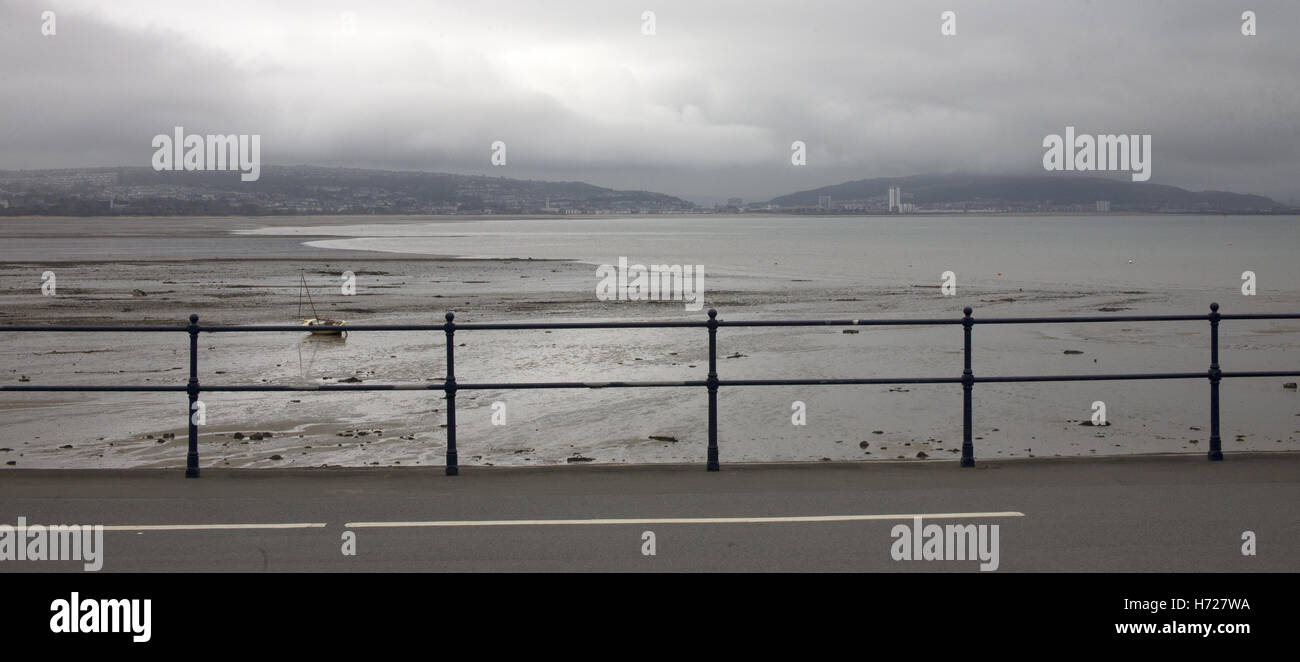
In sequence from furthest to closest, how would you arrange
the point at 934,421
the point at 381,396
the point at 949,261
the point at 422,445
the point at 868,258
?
the point at 868,258 < the point at 949,261 < the point at 381,396 < the point at 934,421 < the point at 422,445

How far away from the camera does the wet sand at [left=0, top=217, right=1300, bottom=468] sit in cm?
1556

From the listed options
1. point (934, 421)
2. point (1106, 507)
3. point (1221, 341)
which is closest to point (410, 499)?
point (1106, 507)

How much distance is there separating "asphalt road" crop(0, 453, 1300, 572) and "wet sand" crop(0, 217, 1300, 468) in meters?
4.01

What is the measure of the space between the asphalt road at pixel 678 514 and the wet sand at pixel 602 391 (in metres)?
4.01

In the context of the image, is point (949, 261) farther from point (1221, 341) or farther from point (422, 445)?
point (422, 445)

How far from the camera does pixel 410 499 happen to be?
28.7 ft

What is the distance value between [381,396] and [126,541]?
12154 millimetres

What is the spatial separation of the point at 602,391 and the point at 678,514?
40.4ft

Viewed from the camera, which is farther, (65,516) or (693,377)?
(693,377)

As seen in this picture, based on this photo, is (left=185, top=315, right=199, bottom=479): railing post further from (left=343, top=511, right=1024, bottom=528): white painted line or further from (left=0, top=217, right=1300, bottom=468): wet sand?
(left=0, top=217, right=1300, bottom=468): wet sand
